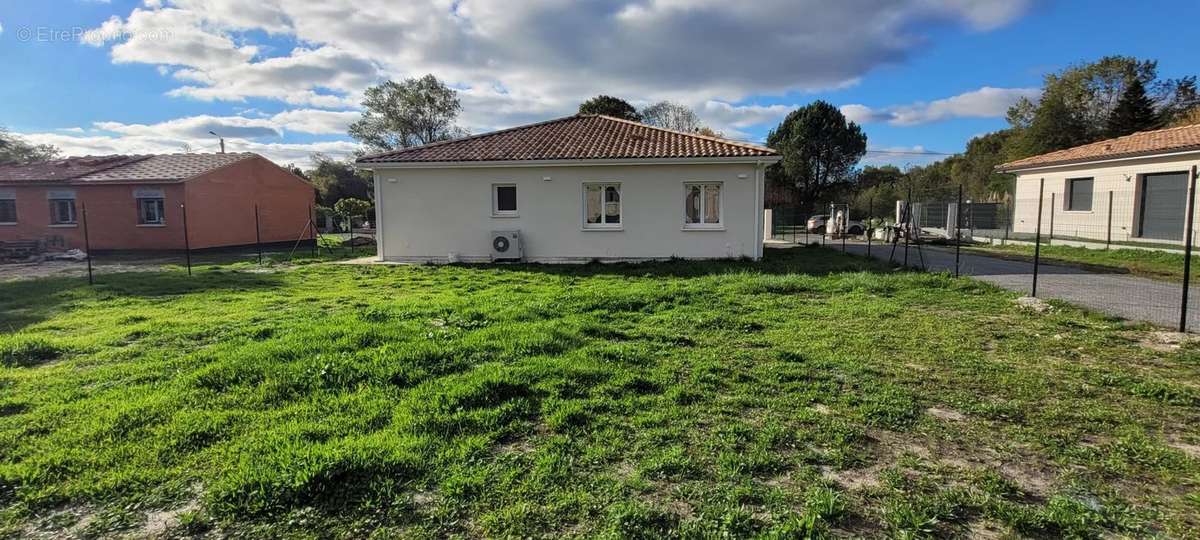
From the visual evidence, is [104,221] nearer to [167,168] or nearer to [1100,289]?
[167,168]

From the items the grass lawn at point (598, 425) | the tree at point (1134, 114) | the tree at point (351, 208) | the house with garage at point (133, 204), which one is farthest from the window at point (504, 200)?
the tree at point (1134, 114)

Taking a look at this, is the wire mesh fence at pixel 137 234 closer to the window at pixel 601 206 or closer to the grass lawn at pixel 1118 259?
the window at pixel 601 206

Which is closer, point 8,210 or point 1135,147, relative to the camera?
point 1135,147

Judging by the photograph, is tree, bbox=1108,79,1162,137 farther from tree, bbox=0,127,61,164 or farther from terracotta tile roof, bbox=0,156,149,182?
tree, bbox=0,127,61,164

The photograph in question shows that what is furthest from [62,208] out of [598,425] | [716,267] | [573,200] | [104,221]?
[598,425]

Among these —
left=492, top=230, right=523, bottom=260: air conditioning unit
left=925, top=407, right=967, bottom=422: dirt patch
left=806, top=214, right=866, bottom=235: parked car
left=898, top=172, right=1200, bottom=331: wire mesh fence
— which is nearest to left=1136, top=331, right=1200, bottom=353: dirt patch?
left=898, top=172, right=1200, bottom=331: wire mesh fence

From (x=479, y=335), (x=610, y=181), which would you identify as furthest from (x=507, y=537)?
(x=610, y=181)

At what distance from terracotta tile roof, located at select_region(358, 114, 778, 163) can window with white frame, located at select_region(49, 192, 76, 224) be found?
54.5 ft

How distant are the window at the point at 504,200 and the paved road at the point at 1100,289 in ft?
34.0

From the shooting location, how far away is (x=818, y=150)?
49.5 metres

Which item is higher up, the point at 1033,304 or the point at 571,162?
the point at 571,162

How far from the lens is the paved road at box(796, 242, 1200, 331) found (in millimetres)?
7427

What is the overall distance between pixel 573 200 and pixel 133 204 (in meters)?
19.4

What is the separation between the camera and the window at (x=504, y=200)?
15.5m
